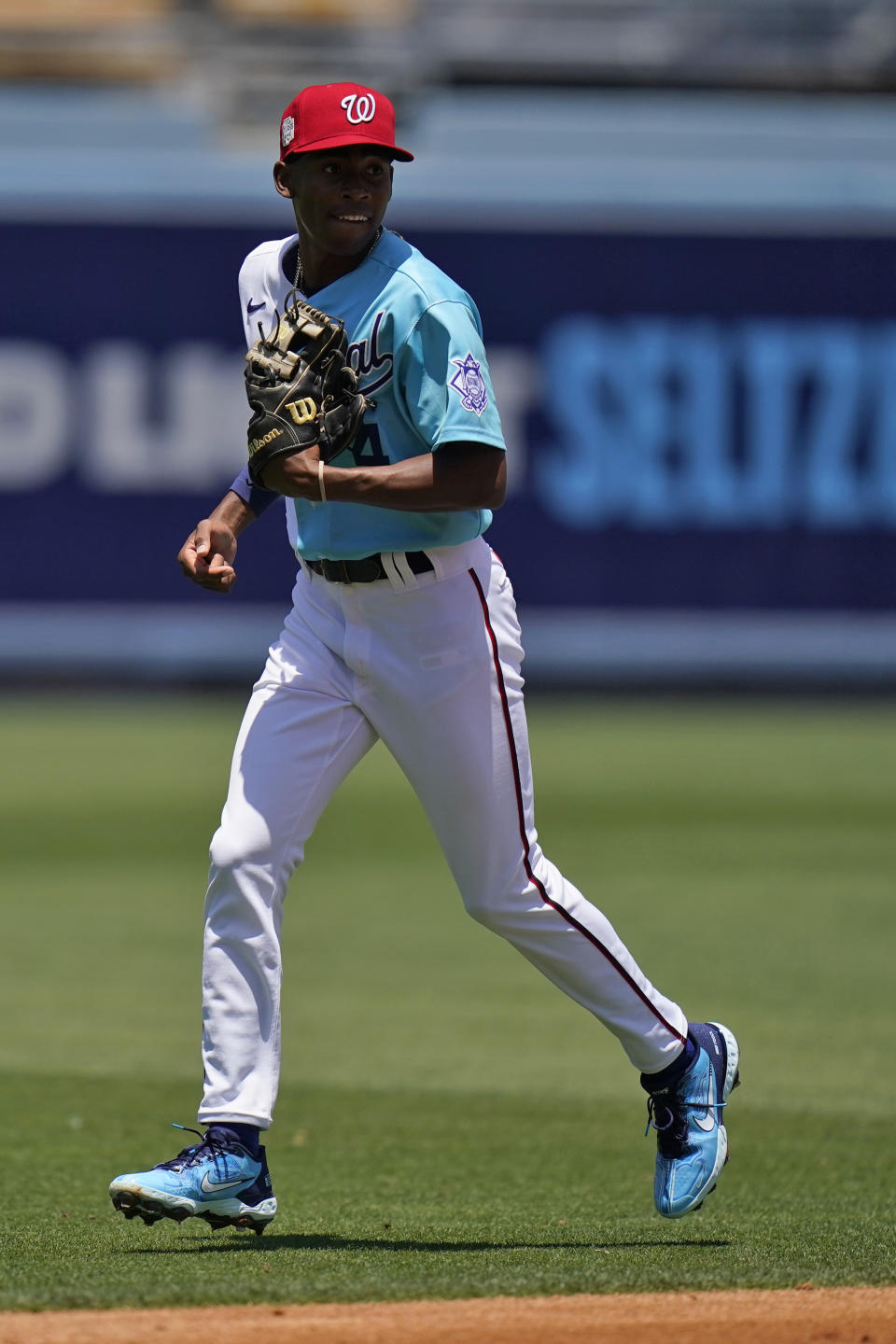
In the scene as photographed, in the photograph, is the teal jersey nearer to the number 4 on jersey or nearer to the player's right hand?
the number 4 on jersey

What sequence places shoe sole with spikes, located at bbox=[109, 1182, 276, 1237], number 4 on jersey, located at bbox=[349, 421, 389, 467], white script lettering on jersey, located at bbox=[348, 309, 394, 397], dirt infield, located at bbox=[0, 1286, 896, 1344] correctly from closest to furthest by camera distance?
dirt infield, located at bbox=[0, 1286, 896, 1344]
shoe sole with spikes, located at bbox=[109, 1182, 276, 1237]
white script lettering on jersey, located at bbox=[348, 309, 394, 397]
number 4 on jersey, located at bbox=[349, 421, 389, 467]

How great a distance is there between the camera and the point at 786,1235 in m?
4.32

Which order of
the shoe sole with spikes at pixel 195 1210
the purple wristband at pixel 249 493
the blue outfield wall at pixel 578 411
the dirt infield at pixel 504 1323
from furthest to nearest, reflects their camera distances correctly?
1. the blue outfield wall at pixel 578 411
2. the purple wristband at pixel 249 493
3. the shoe sole with spikes at pixel 195 1210
4. the dirt infield at pixel 504 1323

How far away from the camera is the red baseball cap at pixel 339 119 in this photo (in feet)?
13.4

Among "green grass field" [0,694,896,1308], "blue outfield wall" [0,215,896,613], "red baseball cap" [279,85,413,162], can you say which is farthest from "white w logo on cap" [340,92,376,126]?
"blue outfield wall" [0,215,896,613]

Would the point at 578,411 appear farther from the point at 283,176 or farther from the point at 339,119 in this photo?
the point at 339,119

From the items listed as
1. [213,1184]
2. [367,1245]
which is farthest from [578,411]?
[213,1184]

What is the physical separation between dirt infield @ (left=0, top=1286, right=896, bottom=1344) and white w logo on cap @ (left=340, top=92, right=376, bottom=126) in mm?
2256

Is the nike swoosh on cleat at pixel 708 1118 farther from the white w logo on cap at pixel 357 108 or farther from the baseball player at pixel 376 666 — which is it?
the white w logo on cap at pixel 357 108

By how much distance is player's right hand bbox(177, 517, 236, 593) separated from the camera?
4.26 m

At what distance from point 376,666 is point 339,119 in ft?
3.59

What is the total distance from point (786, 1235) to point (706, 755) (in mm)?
11505

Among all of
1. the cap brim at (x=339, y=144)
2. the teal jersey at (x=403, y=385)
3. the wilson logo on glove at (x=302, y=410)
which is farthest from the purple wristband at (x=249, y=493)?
the cap brim at (x=339, y=144)

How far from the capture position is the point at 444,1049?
21.6ft
